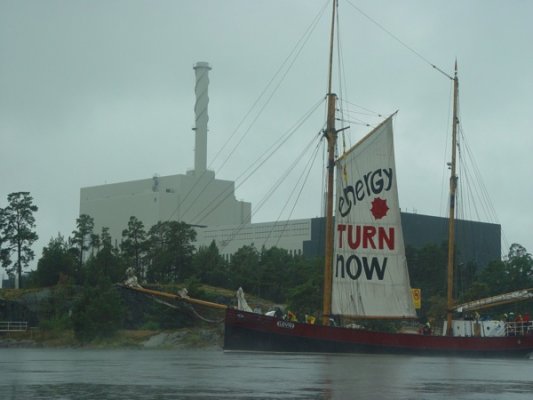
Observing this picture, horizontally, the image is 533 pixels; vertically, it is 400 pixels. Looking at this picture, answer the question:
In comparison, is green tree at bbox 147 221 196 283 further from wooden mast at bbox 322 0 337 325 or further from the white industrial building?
wooden mast at bbox 322 0 337 325

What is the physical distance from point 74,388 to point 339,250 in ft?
137

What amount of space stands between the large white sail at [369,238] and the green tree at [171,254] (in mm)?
Result: 65627

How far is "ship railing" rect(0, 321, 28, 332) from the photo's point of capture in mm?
108206

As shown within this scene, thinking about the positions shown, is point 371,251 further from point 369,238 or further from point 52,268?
point 52,268

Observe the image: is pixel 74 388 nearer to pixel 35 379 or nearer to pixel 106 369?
pixel 35 379

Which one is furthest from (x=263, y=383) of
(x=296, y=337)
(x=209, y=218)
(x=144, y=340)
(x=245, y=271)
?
(x=209, y=218)

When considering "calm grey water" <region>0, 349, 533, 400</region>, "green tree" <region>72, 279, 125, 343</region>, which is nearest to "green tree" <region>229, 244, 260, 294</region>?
"green tree" <region>72, 279, 125, 343</region>

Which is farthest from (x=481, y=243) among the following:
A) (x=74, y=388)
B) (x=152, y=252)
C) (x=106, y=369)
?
(x=74, y=388)

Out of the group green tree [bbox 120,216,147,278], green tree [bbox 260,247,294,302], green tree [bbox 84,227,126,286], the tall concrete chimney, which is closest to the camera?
green tree [bbox 84,227,126,286]

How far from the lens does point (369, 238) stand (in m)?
70.3

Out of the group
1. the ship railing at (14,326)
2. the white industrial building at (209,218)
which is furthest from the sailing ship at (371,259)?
the white industrial building at (209,218)

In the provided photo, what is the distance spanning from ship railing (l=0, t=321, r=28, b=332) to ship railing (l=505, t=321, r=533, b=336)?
185 ft

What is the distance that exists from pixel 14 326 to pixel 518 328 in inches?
2338

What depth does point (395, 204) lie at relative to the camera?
233ft
